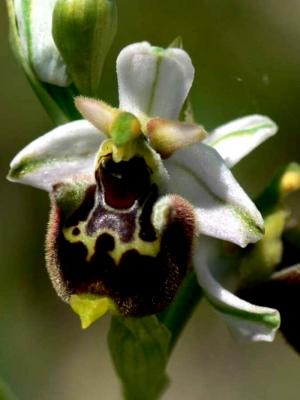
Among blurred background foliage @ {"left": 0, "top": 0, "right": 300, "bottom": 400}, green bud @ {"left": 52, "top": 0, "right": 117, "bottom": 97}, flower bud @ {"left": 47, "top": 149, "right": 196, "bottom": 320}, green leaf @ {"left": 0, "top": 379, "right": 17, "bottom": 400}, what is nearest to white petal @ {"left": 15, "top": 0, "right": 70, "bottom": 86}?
green bud @ {"left": 52, "top": 0, "right": 117, "bottom": 97}

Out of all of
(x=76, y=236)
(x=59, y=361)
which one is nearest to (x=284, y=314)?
(x=76, y=236)

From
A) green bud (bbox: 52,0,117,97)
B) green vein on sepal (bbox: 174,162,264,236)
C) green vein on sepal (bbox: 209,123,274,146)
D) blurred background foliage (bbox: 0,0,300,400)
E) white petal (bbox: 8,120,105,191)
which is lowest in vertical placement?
blurred background foliage (bbox: 0,0,300,400)

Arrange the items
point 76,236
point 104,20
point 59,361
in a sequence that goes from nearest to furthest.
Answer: point 76,236 < point 104,20 < point 59,361

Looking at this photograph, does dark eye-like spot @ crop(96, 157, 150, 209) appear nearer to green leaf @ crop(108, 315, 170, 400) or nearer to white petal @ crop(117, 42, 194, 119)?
white petal @ crop(117, 42, 194, 119)

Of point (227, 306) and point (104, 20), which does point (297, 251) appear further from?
point (104, 20)

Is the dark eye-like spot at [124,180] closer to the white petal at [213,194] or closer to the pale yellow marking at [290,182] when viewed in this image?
the white petal at [213,194]

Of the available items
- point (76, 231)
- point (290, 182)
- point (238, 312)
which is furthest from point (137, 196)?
point (290, 182)

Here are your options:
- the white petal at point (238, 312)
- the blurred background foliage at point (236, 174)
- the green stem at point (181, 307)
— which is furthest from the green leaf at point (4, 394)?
the blurred background foliage at point (236, 174)
